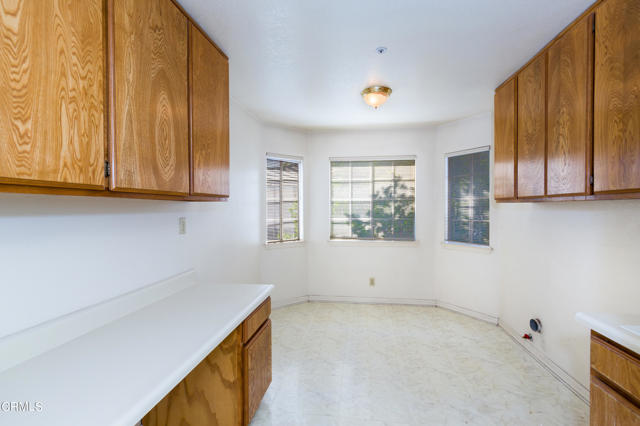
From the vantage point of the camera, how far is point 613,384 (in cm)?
128

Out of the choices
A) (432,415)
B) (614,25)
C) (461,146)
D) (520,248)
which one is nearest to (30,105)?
(614,25)

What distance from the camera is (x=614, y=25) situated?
1.45 metres

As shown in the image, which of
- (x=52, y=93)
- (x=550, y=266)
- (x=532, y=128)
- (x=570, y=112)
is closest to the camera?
(x=52, y=93)

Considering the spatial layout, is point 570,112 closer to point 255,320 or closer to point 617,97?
point 617,97

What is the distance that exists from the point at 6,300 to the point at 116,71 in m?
0.89

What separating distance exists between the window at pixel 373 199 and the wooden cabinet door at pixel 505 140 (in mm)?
1573

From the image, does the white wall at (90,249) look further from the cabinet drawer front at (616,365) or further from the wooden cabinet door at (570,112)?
the wooden cabinet door at (570,112)

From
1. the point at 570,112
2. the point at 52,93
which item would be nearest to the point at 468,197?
the point at 570,112

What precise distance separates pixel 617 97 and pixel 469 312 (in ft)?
9.60

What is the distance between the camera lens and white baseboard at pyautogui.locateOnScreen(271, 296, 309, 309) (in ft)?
13.2

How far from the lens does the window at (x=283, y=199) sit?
13.0 feet

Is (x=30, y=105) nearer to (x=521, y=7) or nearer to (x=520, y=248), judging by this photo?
(x=521, y=7)

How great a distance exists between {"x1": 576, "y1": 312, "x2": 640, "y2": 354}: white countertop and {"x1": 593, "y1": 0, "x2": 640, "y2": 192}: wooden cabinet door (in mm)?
589

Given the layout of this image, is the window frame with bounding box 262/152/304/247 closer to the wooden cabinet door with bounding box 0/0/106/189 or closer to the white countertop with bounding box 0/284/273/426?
the white countertop with bounding box 0/284/273/426
